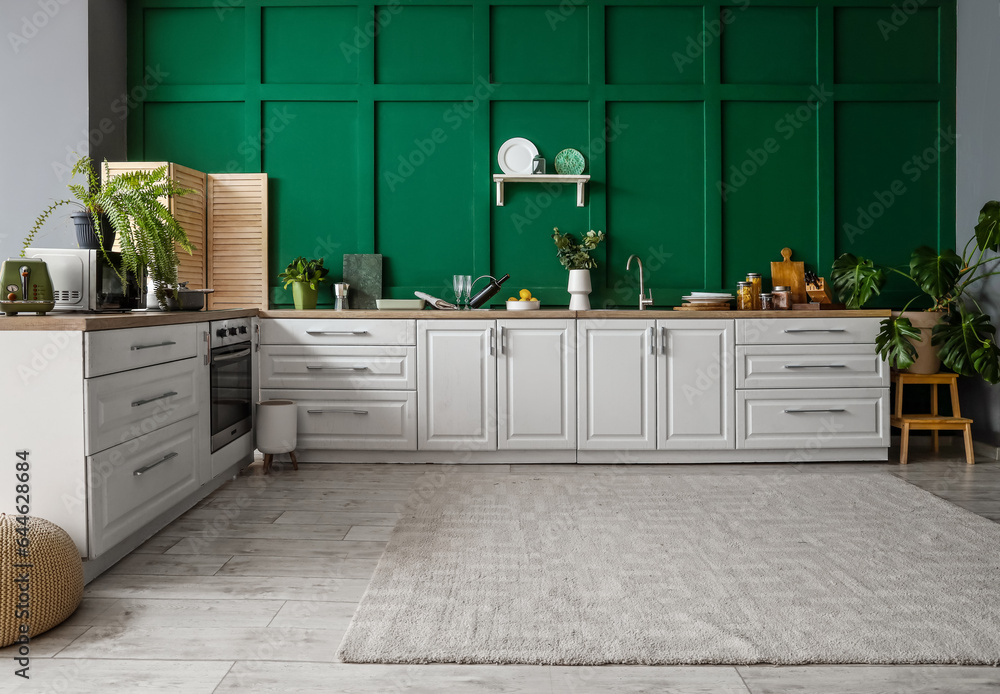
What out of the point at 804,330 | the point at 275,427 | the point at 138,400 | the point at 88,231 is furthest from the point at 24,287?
the point at 804,330

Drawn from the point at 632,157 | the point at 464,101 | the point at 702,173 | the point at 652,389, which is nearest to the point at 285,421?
the point at 652,389

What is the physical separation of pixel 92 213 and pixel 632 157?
297 cm

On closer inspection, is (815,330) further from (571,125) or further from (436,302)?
(436,302)

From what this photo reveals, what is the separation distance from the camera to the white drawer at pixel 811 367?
394cm

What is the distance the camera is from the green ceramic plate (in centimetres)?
448

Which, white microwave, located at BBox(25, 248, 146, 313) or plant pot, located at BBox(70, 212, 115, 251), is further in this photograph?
plant pot, located at BBox(70, 212, 115, 251)

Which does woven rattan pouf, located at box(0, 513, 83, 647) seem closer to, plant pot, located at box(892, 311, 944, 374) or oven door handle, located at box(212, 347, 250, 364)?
oven door handle, located at box(212, 347, 250, 364)

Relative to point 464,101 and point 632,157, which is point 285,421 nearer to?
point 464,101

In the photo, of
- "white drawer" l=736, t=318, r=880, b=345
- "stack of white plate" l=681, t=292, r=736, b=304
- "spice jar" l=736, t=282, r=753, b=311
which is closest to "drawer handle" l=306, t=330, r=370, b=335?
"stack of white plate" l=681, t=292, r=736, b=304

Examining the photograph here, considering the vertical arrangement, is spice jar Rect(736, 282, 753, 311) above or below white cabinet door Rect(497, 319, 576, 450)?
above

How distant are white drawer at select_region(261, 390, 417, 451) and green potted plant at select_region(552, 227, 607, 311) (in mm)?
1154

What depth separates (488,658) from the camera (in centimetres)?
175

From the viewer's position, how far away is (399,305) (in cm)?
421

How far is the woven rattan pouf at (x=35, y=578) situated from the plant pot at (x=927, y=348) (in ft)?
13.0
